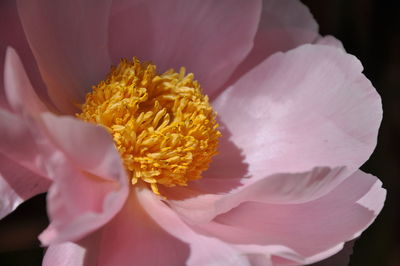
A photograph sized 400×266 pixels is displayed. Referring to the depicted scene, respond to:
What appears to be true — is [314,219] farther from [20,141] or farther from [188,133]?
[20,141]

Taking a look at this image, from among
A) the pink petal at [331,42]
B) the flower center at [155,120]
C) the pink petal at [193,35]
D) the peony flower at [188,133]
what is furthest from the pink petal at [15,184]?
the pink petal at [331,42]

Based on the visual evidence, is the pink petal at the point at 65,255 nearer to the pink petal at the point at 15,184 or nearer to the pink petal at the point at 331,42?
the pink petal at the point at 15,184

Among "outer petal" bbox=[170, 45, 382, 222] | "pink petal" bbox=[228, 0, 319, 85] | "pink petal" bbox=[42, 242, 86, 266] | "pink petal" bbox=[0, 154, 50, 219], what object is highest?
"pink petal" bbox=[0, 154, 50, 219]

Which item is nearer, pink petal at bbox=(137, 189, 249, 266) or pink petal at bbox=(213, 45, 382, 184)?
pink petal at bbox=(137, 189, 249, 266)

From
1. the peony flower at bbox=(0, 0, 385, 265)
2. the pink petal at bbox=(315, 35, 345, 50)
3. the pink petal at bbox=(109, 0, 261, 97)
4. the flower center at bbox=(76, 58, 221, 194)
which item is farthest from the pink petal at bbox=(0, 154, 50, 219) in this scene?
the pink petal at bbox=(315, 35, 345, 50)

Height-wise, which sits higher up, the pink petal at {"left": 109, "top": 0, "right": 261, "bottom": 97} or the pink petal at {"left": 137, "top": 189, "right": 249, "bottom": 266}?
the pink petal at {"left": 109, "top": 0, "right": 261, "bottom": 97}

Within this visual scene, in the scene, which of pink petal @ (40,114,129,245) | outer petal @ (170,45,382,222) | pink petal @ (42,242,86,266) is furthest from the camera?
outer petal @ (170,45,382,222)

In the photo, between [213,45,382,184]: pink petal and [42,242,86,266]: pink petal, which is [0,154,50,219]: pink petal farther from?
[213,45,382,184]: pink petal
